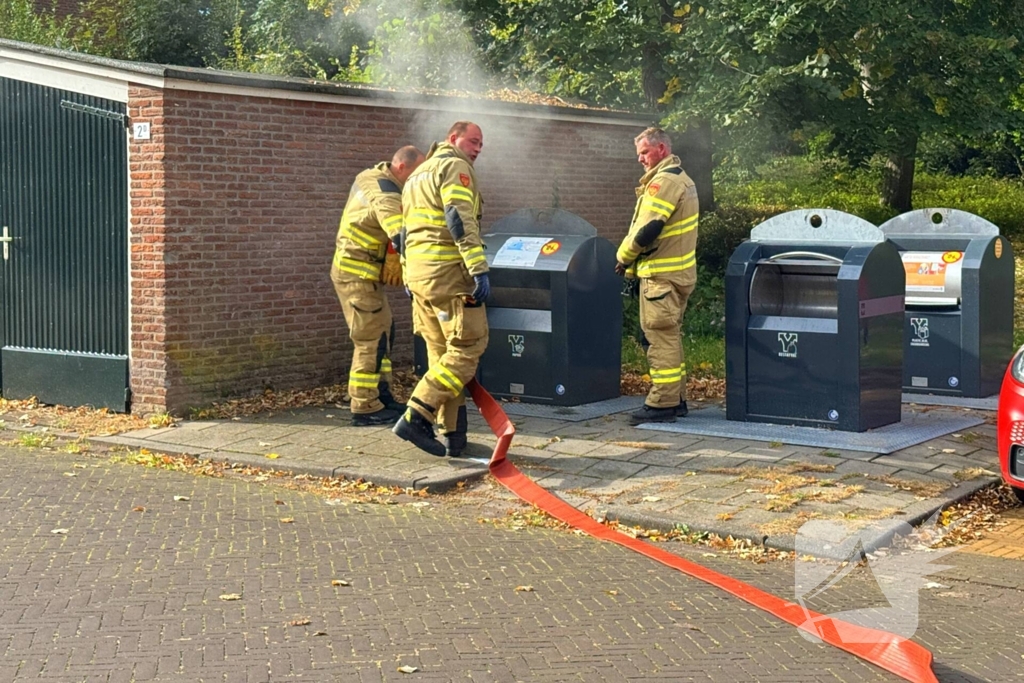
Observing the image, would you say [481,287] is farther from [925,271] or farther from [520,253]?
[925,271]

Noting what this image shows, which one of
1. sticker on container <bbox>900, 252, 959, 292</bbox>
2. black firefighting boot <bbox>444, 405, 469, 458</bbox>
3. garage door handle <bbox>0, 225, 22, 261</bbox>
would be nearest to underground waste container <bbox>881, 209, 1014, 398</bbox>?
sticker on container <bbox>900, 252, 959, 292</bbox>

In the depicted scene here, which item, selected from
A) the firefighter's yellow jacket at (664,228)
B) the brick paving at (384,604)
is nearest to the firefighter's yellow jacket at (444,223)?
the firefighter's yellow jacket at (664,228)

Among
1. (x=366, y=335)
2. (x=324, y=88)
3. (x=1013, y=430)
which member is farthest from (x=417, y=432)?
(x=324, y=88)

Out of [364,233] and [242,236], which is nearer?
[364,233]

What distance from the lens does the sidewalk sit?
7.00 meters

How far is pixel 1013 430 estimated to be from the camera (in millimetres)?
7059

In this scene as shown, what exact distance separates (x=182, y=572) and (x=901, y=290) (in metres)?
5.38

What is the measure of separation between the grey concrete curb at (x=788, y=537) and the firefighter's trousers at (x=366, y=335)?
9.24 ft

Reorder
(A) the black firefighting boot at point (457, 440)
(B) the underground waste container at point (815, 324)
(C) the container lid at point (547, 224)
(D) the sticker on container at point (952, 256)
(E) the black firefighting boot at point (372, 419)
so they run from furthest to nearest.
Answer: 1. (D) the sticker on container at point (952, 256)
2. (C) the container lid at point (547, 224)
3. (E) the black firefighting boot at point (372, 419)
4. (B) the underground waste container at point (815, 324)
5. (A) the black firefighting boot at point (457, 440)

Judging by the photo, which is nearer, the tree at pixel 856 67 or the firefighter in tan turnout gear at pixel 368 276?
the firefighter in tan turnout gear at pixel 368 276

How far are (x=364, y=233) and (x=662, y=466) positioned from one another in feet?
8.98

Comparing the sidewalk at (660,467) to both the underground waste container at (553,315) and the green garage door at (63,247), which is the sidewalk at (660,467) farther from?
the green garage door at (63,247)

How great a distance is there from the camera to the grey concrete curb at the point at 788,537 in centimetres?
646

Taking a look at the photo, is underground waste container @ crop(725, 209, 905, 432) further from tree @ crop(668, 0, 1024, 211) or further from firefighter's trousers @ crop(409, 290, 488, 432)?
tree @ crop(668, 0, 1024, 211)
